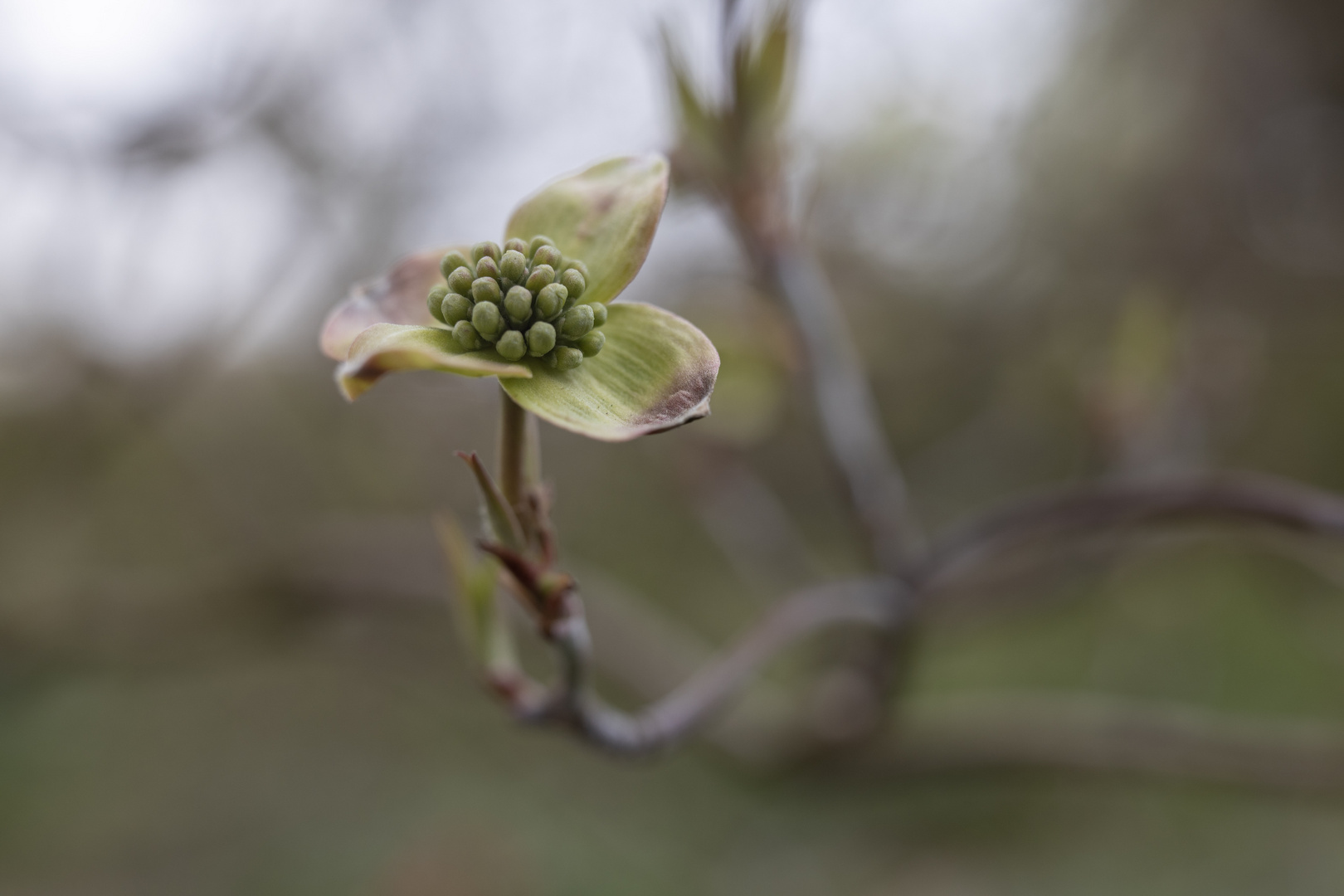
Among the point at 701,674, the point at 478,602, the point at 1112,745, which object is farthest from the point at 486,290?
the point at 1112,745

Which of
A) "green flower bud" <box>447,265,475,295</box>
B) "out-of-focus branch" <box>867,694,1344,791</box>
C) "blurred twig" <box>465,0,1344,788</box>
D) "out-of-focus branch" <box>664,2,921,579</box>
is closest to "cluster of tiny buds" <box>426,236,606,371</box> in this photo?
"green flower bud" <box>447,265,475,295</box>

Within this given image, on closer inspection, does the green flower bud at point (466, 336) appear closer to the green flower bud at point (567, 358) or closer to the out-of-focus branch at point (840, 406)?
the green flower bud at point (567, 358)

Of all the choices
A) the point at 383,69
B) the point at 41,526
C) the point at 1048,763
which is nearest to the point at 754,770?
the point at 1048,763

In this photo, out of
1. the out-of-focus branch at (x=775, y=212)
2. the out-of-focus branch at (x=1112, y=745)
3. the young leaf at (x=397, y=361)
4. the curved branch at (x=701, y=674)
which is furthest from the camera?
the out-of-focus branch at (x=1112, y=745)

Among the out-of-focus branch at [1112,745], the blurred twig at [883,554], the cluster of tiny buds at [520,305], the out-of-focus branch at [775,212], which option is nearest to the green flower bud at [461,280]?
the cluster of tiny buds at [520,305]

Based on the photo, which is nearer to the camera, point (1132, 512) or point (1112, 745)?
point (1132, 512)

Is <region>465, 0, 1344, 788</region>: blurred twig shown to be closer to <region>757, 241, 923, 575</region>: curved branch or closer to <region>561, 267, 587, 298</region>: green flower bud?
<region>757, 241, 923, 575</region>: curved branch

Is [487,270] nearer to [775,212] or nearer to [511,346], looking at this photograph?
[511,346]

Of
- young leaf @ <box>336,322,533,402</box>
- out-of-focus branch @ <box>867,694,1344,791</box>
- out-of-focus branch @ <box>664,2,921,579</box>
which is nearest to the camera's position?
young leaf @ <box>336,322,533,402</box>

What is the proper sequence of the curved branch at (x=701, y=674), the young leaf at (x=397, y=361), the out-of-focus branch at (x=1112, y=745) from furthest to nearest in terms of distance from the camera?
the out-of-focus branch at (x=1112, y=745) → the curved branch at (x=701, y=674) → the young leaf at (x=397, y=361)
